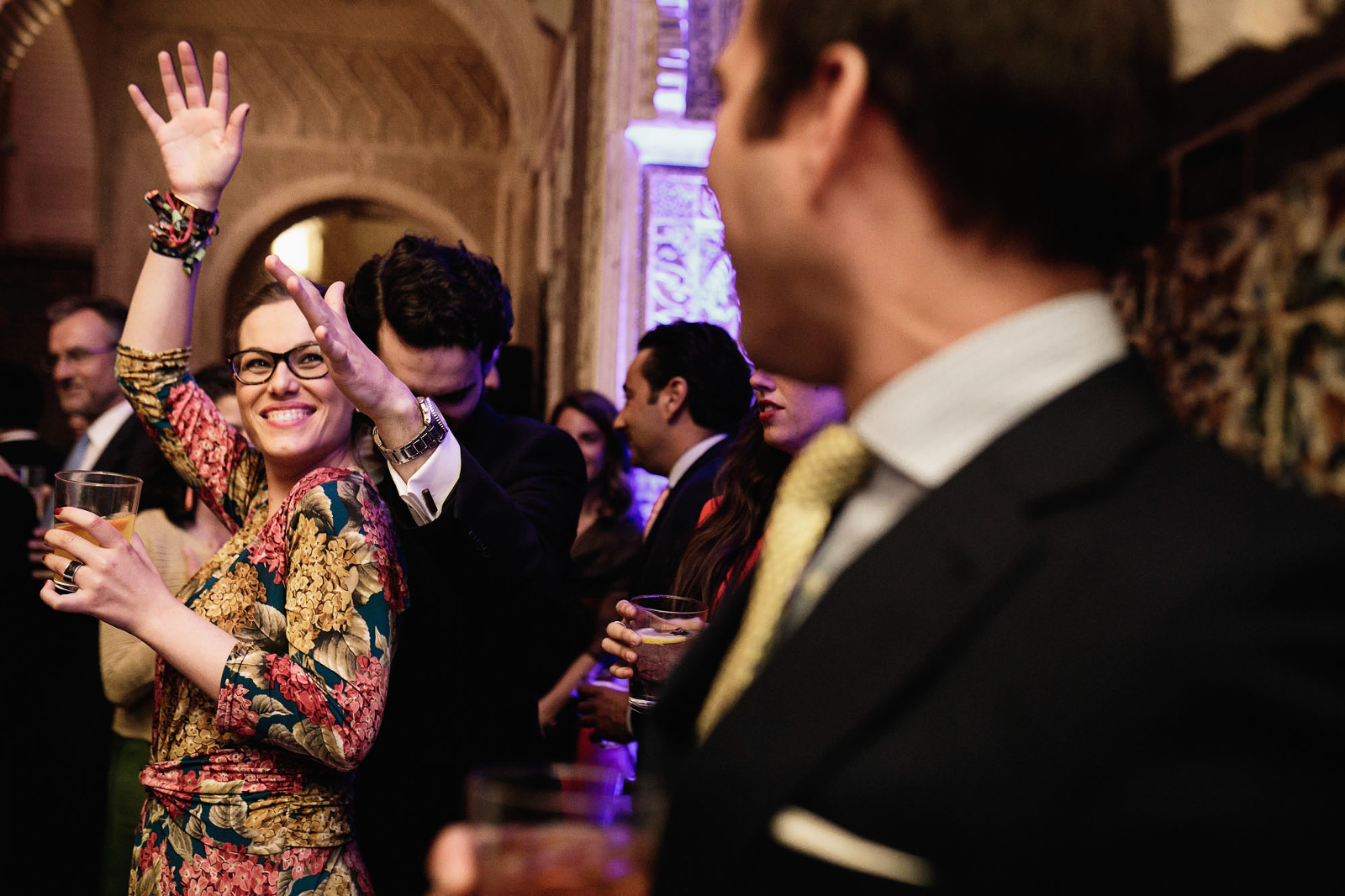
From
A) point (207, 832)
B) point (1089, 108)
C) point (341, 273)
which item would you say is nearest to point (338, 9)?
A: point (341, 273)

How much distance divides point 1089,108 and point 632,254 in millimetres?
3878

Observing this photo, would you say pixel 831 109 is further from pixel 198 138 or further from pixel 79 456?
pixel 79 456

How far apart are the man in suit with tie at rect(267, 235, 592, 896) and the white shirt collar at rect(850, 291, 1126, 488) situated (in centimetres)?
107

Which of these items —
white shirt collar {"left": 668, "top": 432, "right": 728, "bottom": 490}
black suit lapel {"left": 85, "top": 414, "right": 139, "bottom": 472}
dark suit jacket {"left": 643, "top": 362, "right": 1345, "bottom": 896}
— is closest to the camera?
dark suit jacket {"left": 643, "top": 362, "right": 1345, "bottom": 896}

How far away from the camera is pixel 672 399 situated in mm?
3113

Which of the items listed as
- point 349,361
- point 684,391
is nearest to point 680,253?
point 684,391

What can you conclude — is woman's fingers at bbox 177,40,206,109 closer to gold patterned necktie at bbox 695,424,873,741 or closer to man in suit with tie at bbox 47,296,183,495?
gold patterned necktie at bbox 695,424,873,741

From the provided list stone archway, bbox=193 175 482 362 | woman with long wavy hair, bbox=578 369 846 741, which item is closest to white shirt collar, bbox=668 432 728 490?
woman with long wavy hair, bbox=578 369 846 741

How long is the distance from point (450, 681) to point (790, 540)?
1293 millimetres

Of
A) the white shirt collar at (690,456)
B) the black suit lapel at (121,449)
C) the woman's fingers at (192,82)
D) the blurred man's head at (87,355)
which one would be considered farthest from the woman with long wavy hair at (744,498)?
the blurred man's head at (87,355)

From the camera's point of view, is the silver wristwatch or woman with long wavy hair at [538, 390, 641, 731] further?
woman with long wavy hair at [538, 390, 641, 731]

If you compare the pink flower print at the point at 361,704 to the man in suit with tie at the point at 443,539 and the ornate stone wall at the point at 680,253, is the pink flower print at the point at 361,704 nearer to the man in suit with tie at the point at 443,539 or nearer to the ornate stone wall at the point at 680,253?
the man in suit with tie at the point at 443,539

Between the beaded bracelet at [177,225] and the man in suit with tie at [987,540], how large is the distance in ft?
4.96

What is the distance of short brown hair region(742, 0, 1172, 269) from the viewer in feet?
2.02
